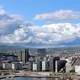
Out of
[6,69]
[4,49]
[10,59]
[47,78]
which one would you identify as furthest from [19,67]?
[4,49]

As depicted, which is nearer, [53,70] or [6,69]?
[53,70]

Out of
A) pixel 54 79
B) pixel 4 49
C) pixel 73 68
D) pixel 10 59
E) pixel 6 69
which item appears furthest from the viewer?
pixel 4 49

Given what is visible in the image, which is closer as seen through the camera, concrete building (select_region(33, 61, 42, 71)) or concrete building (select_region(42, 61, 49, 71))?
concrete building (select_region(42, 61, 49, 71))

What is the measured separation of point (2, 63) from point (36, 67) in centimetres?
450

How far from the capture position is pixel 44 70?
43875 mm

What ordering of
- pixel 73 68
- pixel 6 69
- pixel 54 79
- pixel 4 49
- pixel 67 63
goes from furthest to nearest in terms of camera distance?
1. pixel 4 49
2. pixel 6 69
3. pixel 67 63
4. pixel 73 68
5. pixel 54 79

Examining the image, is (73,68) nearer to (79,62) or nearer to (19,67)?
(79,62)

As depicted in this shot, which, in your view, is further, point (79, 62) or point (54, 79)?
point (79, 62)

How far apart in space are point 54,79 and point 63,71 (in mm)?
7757

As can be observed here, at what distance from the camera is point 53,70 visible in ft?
138

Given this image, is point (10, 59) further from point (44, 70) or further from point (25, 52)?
point (44, 70)

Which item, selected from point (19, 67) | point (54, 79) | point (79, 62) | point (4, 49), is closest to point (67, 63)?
point (79, 62)

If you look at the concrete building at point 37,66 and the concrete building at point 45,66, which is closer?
the concrete building at point 45,66

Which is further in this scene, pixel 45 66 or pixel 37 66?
pixel 37 66
